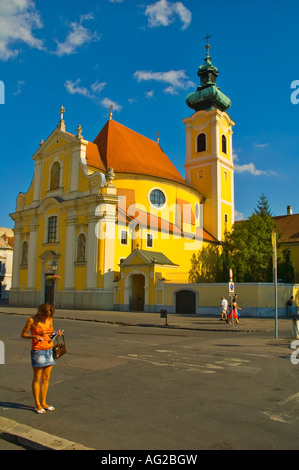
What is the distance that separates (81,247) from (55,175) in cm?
893

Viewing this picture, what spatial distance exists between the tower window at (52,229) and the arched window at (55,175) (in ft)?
10.8

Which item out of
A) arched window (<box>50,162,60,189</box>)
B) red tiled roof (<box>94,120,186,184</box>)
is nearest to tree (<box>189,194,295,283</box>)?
red tiled roof (<box>94,120,186,184</box>)

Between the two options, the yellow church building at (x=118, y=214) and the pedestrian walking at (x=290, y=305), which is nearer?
the pedestrian walking at (x=290, y=305)

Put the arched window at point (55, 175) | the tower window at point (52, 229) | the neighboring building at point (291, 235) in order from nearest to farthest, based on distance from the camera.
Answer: the tower window at point (52, 229)
the arched window at point (55, 175)
the neighboring building at point (291, 235)

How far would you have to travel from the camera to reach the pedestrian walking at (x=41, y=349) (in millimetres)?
5703

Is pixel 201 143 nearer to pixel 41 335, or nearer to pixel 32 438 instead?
pixel 41 335

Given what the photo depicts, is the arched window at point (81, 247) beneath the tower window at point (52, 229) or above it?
beneath

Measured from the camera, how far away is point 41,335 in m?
5.73

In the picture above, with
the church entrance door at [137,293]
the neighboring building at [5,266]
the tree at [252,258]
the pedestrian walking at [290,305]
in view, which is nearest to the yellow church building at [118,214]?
the church entrance door at [137,293]

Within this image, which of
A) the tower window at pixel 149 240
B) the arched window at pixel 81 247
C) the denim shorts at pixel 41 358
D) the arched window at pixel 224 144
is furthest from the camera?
the arched window at pixel 224 144

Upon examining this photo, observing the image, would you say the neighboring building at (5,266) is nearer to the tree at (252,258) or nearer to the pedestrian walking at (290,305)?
the tree at (252,258)

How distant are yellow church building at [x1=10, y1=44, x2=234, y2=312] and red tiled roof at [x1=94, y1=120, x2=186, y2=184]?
0.14m
